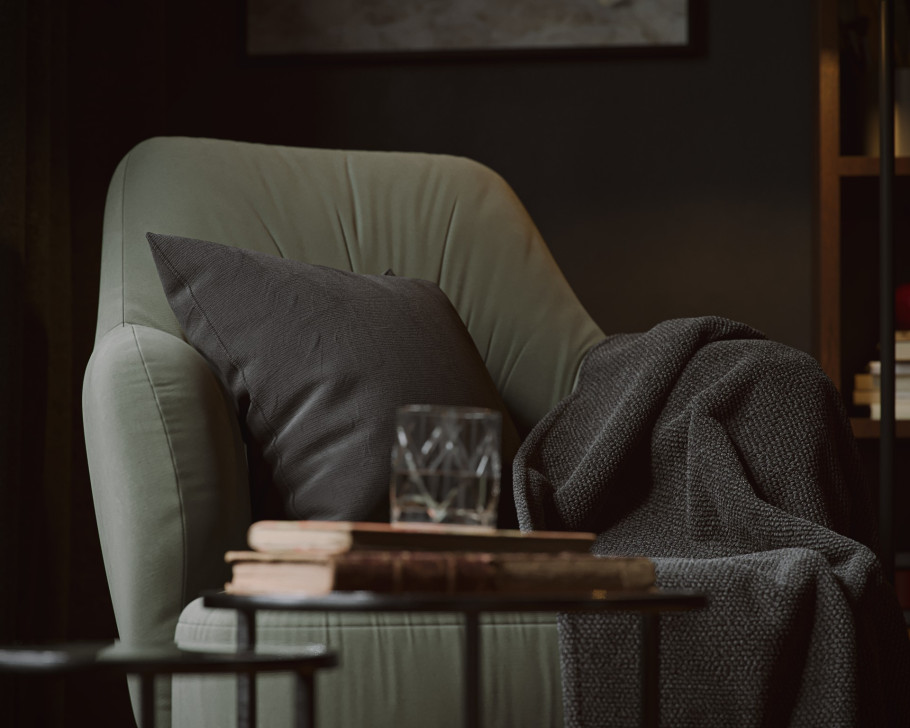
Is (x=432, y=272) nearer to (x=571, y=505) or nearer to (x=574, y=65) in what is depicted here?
(x=571, y=505)

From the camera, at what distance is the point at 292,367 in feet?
4.48

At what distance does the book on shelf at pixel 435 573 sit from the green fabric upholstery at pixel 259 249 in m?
0.49

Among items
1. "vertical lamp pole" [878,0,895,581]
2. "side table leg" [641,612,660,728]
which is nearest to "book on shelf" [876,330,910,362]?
"vertical lamp pole" [878,0,895,581]

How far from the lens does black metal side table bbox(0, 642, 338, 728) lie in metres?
0.60

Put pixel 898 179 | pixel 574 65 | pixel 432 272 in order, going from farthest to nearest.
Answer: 1. pixel 574 65
2. pixel 898 179
3. pixel 432 272

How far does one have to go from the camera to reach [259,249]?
173 centimetres

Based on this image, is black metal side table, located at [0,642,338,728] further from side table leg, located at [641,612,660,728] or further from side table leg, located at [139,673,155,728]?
side table leg, located at [641,612,660,728]

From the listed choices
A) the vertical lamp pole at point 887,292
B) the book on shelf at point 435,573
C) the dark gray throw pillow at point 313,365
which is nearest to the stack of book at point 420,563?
the book on shelf at point 435,573

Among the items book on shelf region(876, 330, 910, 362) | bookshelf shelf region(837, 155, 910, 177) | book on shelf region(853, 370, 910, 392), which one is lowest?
book on shelf region(853, 370, 910, 392)

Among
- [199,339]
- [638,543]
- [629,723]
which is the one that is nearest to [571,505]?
[638,543]

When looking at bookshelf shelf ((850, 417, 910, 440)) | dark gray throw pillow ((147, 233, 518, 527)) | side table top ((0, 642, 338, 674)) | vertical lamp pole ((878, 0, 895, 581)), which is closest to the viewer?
side table top ((0, 642, 338, 674))

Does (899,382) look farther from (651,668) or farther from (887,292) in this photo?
(651,668)

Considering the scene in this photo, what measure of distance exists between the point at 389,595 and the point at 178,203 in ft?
3.91

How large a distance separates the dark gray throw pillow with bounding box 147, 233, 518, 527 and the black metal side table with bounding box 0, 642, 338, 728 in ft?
2.00
